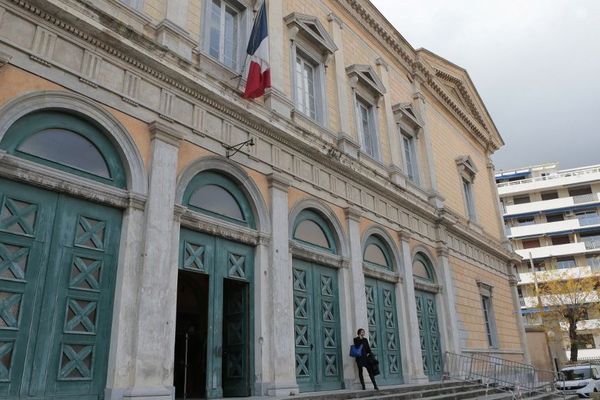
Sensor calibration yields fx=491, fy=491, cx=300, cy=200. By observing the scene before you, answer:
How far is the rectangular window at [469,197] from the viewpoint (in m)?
18.8

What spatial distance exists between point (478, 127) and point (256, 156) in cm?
1576

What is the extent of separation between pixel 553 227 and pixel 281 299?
131ft


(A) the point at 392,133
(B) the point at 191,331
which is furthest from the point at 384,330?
(A) the point at 392,133

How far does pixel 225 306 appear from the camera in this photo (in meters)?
8.23

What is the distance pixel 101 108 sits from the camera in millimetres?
6277

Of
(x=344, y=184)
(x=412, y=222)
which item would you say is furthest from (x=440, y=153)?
(x=344, y=184)

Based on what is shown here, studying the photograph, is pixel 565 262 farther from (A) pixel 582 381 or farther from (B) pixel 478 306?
(B) pixel 478 306

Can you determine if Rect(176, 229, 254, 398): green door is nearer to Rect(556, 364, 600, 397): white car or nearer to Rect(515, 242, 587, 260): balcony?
Rect(556, 364, 600, 397): white car

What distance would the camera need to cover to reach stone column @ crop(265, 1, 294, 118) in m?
9.36

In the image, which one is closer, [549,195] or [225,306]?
[225,306]

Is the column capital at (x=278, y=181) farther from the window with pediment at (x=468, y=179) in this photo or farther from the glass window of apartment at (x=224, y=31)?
the window with pediment at (x=468, y=179)

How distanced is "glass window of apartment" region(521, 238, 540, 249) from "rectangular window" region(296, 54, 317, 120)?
124 feet

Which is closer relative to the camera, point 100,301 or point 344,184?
point 100,301

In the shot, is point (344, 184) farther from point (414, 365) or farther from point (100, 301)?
point (100, 301)
